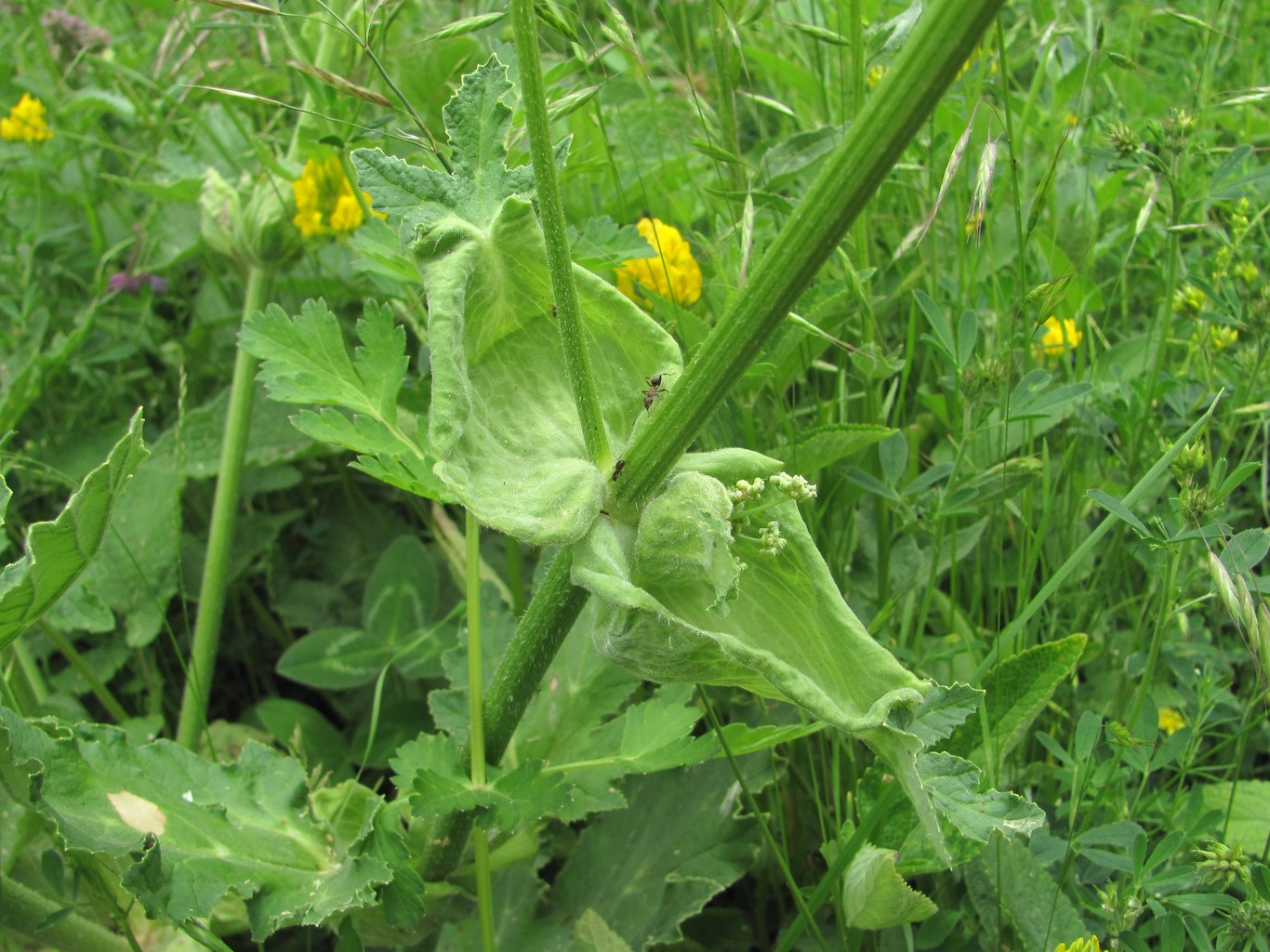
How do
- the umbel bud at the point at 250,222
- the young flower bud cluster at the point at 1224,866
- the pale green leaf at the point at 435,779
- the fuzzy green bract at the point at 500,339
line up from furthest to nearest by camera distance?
the umbel bud at the point at 250,222 → the pale green leaf at the point at 435,779 → the young flower bud cluster at the point at 1224,866 → the fuzzy green bract at the point at 500,339

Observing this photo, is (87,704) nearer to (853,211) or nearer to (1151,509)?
(853,211)

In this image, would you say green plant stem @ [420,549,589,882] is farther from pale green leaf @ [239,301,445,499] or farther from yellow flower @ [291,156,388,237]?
yellow flower @ [291,156,388,237]

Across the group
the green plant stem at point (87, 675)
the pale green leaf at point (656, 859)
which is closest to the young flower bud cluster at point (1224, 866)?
the pale green leaf at point (656, 859)

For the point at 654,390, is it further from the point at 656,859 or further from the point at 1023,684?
the point at 656,859

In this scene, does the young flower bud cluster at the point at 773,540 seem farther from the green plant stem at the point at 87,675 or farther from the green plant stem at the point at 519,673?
the green plant stem at the point at 87,675

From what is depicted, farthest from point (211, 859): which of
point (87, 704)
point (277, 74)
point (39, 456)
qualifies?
point (277, 74)

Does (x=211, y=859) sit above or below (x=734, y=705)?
above
